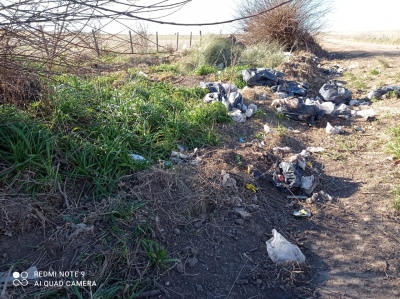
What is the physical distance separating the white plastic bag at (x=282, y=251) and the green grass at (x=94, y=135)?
1.24 meters

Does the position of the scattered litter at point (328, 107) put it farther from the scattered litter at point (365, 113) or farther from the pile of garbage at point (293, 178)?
the pile of garbage at point (293, 178)

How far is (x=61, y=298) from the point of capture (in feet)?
6.08

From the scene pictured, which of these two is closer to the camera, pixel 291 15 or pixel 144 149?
pixel 144 149

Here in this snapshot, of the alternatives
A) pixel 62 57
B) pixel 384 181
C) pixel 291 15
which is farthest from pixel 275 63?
pixel 62 57

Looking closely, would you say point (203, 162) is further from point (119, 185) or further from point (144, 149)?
point (119, 185)

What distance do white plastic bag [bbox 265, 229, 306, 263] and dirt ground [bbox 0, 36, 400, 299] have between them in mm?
52

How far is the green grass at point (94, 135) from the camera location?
102 inches

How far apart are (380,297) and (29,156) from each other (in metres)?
2.57

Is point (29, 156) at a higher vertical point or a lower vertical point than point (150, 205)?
higher

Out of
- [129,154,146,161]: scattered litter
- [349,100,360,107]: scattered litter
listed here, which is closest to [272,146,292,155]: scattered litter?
[129,154,146,161]: scattered litter

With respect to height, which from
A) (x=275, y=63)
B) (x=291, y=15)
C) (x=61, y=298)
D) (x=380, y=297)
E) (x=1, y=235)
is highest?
(x=291, y=15)

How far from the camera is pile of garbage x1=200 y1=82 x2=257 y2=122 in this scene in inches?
193

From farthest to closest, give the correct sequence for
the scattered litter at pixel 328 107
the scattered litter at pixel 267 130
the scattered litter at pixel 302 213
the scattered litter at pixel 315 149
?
the scattered litter at pixel 328 107 < the scattered litter at pixel 267 130 < the scattered litter at pixel 315 149 < the scattered litter at pixel 302 213

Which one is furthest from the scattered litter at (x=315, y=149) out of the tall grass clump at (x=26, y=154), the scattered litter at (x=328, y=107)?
the tall grass clump at (x=26, y=154)
